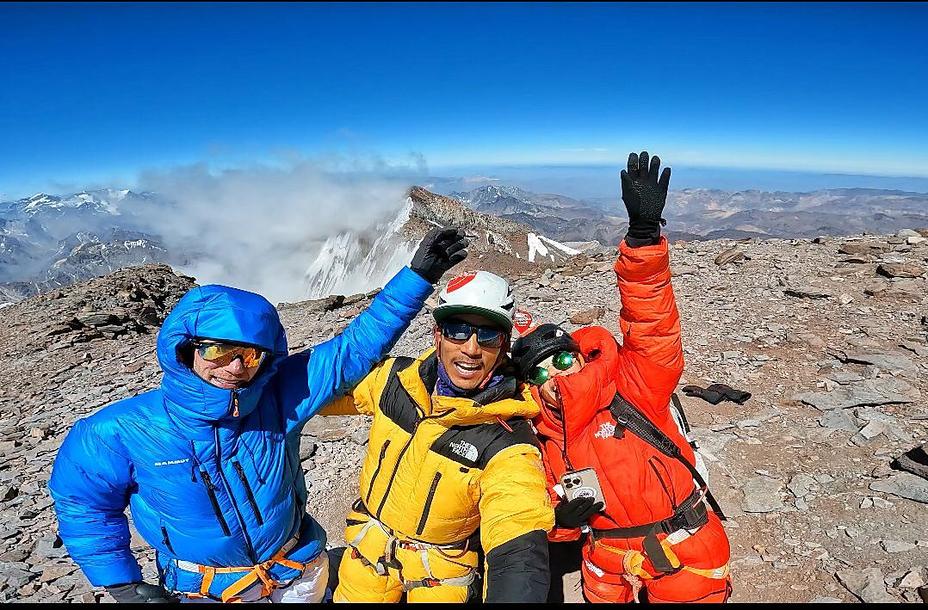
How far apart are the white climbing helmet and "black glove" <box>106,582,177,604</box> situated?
269cm

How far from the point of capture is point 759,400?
9227mm

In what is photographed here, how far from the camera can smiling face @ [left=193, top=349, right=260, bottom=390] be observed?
10.1ft

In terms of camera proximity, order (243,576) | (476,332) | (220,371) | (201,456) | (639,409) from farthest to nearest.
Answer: (639,409) < (243,576) < (476,332) < (201,456) < (220,371)

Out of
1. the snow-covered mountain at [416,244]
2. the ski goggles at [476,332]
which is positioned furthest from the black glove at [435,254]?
the snow-covered mountain at [416,244]

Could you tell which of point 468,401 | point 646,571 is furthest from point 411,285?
point 646,571

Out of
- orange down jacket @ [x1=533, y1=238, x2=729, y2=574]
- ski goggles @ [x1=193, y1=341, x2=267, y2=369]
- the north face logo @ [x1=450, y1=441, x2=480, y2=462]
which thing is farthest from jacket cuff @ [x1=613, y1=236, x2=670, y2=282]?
ski goggles @ [x1=193, y1=341, x2=267, y2=369]

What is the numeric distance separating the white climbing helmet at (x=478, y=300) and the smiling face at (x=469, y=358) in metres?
0.09

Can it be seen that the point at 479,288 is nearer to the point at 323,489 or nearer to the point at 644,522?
the point at 644,522

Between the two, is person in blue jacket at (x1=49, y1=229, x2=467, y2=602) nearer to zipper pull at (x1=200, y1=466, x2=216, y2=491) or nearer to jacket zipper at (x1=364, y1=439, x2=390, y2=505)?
Answer: zipper pull at (x1=200, y1=466, x2=216, y2=491)

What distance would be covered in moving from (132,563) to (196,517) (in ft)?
2.23

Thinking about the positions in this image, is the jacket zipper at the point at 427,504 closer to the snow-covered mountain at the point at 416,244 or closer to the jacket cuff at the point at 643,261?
the jacket cuff at the point at 643,261

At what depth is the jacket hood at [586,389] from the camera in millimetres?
3910

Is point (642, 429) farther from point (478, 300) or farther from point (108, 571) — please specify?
point (108, 571)

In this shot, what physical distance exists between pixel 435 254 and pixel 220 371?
1.74 m
